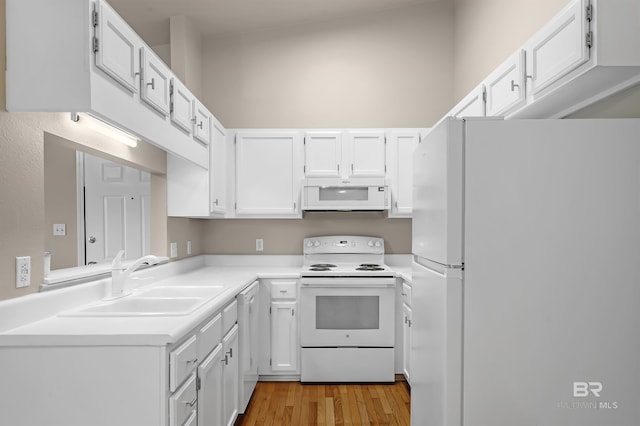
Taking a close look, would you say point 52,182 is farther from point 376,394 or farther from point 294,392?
point 376,394

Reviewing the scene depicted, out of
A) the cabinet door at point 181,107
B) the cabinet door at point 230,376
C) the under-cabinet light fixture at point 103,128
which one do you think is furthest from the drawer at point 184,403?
the cabinet door at point 181,107

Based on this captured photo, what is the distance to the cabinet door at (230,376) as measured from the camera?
2.16 meters

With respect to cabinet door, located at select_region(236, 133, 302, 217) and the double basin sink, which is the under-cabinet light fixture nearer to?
the double basin sink

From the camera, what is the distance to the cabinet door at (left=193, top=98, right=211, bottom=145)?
2.62 metres

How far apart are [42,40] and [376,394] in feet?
9.49

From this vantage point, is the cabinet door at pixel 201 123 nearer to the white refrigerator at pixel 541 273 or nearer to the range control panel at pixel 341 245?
the range control panel at pixel 341 245

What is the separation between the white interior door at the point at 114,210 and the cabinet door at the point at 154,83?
0.51 m

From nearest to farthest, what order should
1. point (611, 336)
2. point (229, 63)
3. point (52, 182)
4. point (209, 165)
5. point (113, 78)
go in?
point (611, 336), point (113, 78), point (52, 182), point (209, 165), point (229, 63)

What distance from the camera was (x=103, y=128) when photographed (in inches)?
79.3

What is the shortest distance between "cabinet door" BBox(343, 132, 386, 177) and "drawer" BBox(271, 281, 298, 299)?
109cm

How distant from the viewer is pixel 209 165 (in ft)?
9.62

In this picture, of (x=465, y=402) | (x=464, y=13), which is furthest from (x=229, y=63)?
(x=465, y=402)

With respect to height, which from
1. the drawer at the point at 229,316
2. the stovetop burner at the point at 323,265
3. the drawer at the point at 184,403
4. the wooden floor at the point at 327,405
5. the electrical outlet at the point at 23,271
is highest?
the electrical outlet at the point at 23,271

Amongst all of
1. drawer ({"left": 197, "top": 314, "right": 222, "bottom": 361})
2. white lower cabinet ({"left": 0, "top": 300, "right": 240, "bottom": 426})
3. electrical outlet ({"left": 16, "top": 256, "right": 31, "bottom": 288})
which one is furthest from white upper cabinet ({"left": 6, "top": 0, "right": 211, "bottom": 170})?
drawer ({"left": 197, "top": 314, "right": 222, "bottom": 361})
